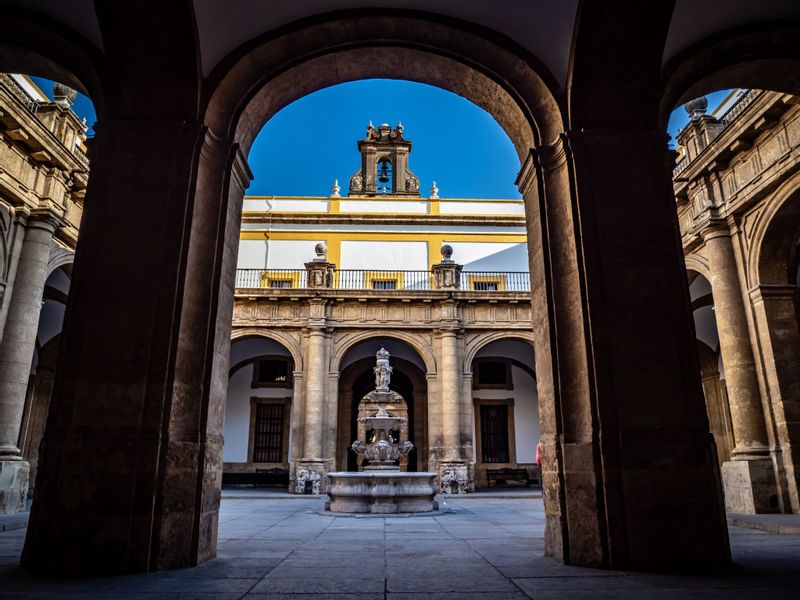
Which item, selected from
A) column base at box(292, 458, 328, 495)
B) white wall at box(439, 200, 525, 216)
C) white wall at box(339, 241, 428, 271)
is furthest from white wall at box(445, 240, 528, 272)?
column base at box(292, 458, 328, 495)

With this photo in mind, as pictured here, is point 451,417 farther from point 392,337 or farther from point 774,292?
point 774,292

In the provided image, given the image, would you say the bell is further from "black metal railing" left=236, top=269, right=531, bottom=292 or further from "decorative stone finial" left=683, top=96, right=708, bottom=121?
"decorative stone finial" left=683, top=96, right=708, bottom=121

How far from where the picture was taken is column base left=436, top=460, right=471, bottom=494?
55.3 feet

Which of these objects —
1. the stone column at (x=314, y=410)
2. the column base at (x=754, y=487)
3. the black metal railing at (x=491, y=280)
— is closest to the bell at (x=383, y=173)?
the black metal railing at (x=491, y=280)

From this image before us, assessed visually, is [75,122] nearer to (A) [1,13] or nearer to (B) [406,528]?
(A) [1,13]

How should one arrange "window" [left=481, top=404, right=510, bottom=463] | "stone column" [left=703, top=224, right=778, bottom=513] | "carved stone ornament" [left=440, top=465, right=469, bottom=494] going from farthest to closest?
"window" [left=481, top=404, right=510, bottom=463]
"carved stone ornament" [left=440, top=465, right=469, bottom=494]
"stone column" [left=703, top=224, right=778, bottom=513]

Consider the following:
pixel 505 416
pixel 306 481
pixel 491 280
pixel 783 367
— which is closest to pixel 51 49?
pixel 783 367

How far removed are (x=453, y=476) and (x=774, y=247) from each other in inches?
421

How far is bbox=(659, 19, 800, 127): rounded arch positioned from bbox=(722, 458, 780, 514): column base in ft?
21.2

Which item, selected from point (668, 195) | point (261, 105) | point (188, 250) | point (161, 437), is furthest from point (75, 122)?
point (668, 195)

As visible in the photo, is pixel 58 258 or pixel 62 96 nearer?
pixel 62 96

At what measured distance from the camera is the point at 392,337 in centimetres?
1838

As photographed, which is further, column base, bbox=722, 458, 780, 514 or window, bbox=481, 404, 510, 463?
window, bbox=481, 404, 510, 463

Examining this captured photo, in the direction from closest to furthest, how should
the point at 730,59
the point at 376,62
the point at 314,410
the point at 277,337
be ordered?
the point at 730,59 < the point at 376,62 < the point at 314,410 < the point at 277,337
